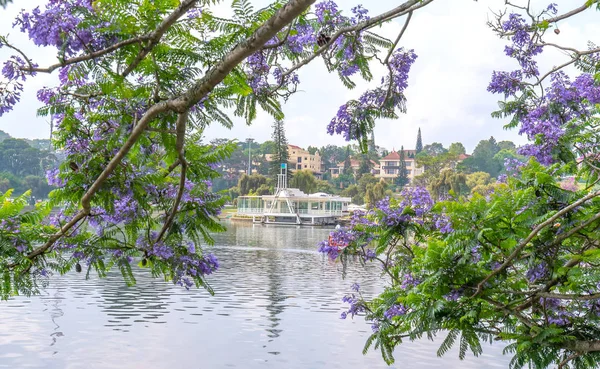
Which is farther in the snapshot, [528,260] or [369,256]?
[369,256]

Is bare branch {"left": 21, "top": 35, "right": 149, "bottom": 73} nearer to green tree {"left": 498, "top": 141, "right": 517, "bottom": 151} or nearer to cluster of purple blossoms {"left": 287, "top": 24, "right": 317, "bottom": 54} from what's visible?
cluster of purple blossoms {"left": 287, "top": 24, "right": 317, "bottom": 54}

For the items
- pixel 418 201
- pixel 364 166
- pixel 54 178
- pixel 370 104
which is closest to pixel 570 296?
pixel 370 104

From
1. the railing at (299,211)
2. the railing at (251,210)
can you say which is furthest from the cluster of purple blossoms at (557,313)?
the railing at (251,210)

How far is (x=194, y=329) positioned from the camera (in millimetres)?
13766

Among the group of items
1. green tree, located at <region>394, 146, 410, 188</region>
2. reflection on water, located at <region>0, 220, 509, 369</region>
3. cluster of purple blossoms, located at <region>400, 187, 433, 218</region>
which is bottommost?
reflection on water, located at <region>0, 220, 509, 369</region>

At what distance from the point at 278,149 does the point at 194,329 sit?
178ft

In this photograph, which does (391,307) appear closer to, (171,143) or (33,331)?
(171,143)

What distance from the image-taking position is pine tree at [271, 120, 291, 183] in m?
64.9

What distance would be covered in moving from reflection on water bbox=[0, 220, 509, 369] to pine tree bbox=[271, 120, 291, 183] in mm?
43840

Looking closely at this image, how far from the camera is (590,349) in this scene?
4.31 m

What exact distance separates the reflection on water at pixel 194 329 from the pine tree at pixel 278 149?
43.8 meters

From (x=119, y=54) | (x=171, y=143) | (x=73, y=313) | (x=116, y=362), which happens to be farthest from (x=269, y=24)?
(x=73, y=313)

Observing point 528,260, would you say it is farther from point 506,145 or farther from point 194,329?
point 506,145

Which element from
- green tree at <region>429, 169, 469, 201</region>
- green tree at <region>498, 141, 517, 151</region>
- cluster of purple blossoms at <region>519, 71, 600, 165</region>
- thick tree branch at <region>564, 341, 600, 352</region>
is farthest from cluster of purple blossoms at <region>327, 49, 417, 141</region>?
green tree at <region>498, 141, 517, 151</region>
